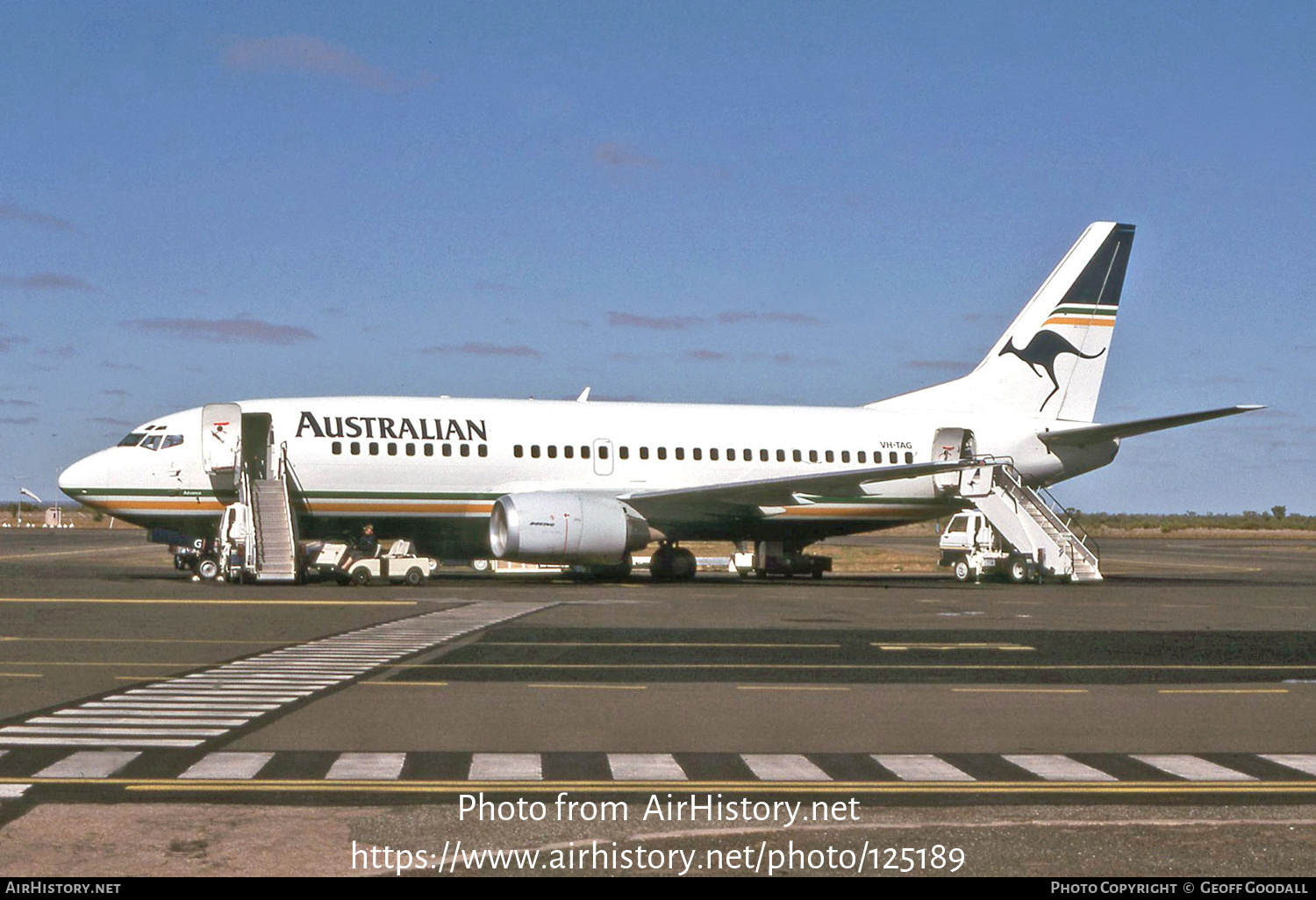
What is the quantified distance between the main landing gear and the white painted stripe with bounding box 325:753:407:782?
29.1 meters

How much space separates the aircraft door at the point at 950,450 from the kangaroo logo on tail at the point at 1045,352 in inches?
142

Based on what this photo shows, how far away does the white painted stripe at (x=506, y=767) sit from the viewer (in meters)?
10.2

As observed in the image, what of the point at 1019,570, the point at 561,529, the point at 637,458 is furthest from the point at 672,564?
the point at 1019,570

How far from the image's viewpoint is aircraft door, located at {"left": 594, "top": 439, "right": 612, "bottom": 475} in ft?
127

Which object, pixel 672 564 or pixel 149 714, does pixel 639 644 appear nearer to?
pixel 149 714

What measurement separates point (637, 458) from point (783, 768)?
1128 inches

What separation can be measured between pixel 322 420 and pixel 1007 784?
1126 inches

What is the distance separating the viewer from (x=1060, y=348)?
149 feet

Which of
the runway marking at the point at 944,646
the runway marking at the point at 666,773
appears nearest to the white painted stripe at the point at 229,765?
the runway marking at the point at 666,773

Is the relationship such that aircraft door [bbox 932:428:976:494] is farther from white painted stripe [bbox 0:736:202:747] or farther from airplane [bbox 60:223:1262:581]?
white painted stripe [bbox 0:736:202:747]

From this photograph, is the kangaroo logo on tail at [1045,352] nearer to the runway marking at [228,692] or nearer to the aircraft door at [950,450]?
the aircraft door at [950,450]

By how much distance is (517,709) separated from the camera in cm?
1387
